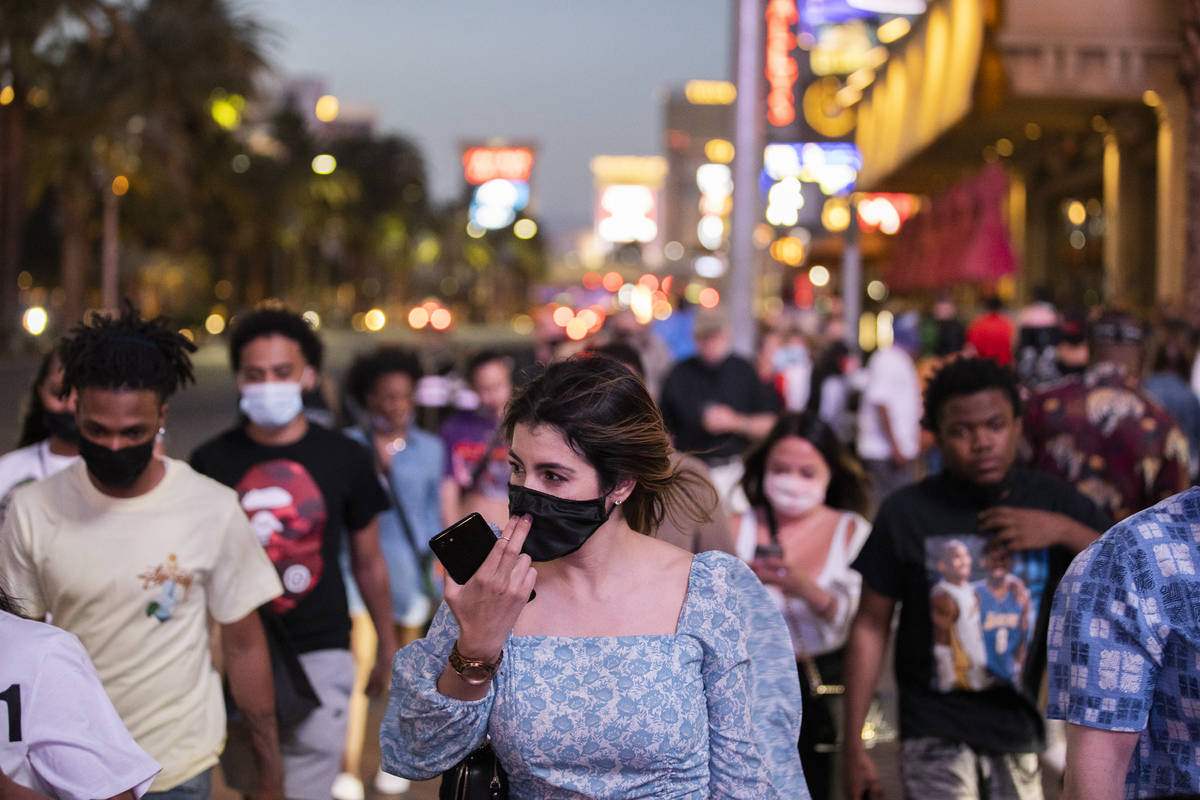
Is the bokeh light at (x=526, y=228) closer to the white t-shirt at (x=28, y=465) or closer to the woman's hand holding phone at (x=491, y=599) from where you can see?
the white t-shirt at (x=28, y=465)

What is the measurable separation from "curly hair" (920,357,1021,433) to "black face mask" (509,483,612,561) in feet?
6.59

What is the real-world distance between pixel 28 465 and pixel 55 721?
2640 millimetres

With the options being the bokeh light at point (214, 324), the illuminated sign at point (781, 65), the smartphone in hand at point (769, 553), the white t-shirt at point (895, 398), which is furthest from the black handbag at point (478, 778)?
the bokeh light at point (214, 324)

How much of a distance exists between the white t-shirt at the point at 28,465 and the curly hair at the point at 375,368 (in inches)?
118

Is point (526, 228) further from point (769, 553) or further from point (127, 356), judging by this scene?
point (127, 356)

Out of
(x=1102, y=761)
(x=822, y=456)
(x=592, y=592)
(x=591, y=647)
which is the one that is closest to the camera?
(x=1102, y=761)

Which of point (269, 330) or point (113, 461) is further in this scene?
point (269, 330)

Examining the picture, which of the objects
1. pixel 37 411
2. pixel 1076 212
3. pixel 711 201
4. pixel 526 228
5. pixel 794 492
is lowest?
pixel 794 492

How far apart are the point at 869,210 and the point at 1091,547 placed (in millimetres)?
34827

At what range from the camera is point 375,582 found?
525 cm

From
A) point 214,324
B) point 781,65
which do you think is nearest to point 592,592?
point 781,65

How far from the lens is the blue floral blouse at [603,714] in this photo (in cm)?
274

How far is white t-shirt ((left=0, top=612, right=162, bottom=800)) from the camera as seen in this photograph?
2336mm

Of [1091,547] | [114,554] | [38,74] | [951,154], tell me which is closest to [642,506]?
[1091,547]
